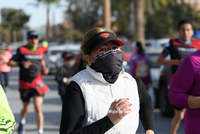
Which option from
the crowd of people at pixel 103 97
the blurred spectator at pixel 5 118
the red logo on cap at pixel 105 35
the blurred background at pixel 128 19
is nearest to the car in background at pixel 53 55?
the blurred background at pixel 128 19

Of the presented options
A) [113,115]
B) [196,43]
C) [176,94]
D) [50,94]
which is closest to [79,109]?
[113,115]

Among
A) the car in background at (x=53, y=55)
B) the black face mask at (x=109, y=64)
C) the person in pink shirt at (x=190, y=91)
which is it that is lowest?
the car in background at (x=53, y=55)

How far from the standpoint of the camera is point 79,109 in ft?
6.91

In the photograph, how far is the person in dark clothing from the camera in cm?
696

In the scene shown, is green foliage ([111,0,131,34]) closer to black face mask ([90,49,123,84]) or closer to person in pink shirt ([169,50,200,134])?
person in pink shirt ([169,50,200,134])

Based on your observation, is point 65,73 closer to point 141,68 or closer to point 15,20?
point 141,68

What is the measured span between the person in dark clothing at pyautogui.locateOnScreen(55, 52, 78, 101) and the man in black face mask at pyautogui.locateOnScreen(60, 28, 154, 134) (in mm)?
4691

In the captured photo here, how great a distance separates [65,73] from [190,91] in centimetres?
440

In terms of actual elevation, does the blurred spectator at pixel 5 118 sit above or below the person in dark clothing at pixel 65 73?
above

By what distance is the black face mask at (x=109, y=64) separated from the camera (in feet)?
7.11

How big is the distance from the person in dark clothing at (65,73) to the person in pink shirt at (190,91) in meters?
4.16

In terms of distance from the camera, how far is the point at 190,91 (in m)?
3.01

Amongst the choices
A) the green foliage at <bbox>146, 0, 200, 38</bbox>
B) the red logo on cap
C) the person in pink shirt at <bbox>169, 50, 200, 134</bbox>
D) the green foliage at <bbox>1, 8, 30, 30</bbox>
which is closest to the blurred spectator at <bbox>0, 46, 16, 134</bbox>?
the red logo on cap

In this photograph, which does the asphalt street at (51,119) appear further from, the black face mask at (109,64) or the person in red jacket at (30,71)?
the black face mask at (109,64)
